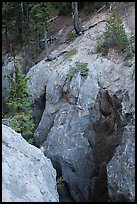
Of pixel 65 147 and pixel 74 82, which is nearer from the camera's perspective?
pixel 65 147

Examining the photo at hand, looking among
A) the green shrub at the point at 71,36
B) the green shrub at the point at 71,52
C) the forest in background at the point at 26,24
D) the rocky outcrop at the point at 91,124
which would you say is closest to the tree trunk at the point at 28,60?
the forest in background at the point at 26,24

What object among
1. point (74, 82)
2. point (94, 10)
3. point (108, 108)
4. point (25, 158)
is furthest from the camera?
point (94, 10)

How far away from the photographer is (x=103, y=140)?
62.8 ft

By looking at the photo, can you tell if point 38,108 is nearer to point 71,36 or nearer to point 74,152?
point 74,152

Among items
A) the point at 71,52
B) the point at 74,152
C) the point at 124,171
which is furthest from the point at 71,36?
the point at 124,171

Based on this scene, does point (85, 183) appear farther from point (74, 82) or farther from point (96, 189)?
point (74, 82)

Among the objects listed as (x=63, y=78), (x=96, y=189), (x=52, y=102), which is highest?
(x=63, y=78)

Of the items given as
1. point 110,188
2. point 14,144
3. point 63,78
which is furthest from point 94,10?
point 14,144

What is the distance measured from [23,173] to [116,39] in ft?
49.3

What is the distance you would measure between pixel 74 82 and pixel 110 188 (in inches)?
287

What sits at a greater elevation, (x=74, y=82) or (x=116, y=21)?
(x=116, y=21)

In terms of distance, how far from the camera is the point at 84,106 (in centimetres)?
2019

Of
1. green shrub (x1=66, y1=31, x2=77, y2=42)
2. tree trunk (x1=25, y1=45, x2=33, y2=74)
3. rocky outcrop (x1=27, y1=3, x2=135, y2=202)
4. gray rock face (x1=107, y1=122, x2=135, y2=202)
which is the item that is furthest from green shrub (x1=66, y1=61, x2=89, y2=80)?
tree trunk (x1=25, y1=45, x2=33, y2=74)

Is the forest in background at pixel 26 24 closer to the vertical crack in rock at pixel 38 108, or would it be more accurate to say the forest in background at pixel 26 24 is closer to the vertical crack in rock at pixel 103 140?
the vertical crack in rock at pixel 38 108
